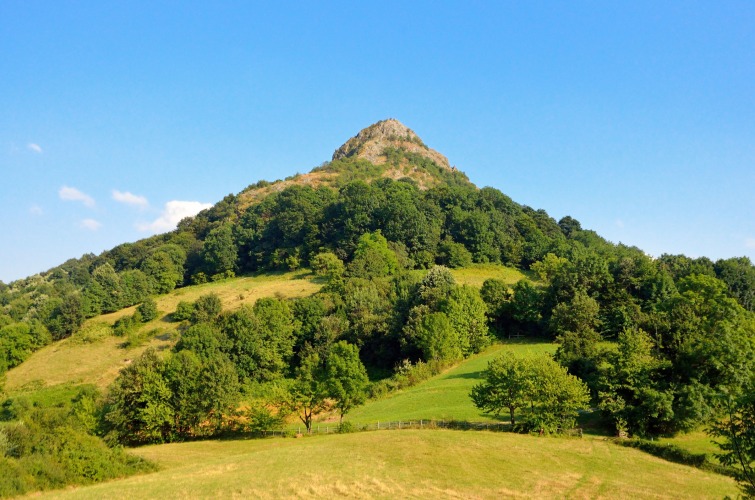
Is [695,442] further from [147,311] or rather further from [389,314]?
[147,311]

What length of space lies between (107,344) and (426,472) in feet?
216

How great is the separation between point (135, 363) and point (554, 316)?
165ft

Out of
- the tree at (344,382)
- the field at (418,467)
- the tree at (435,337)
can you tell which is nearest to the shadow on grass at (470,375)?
the field at (418,467)

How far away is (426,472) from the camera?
3080 cm

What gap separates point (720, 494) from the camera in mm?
26812

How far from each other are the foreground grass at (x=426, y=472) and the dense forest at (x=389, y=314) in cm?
611

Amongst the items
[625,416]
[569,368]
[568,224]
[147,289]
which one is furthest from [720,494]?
[568,224]

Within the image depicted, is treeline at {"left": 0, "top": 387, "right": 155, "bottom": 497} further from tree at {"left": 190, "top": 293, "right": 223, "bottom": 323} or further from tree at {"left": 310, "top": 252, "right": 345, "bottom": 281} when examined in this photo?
tree at {"left": 310, "top": 252, "right": 345, "bottom": 281}

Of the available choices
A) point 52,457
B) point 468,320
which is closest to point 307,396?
point 52,457

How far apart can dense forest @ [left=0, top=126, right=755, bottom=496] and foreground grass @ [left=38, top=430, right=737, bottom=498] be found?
611cm

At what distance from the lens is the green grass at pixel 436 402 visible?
4700 centimetres

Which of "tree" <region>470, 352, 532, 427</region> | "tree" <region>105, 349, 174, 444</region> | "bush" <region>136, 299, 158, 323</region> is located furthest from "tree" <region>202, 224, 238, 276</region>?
"tree" <region>470, 352, 532, 427</region>

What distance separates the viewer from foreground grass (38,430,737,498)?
1087 inches

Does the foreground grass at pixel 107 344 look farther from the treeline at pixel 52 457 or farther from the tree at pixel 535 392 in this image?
the tree at pixel 535 392
